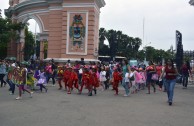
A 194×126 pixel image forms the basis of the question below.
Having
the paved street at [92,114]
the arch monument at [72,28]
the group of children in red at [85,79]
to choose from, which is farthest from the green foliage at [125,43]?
the paved street at [92,114]

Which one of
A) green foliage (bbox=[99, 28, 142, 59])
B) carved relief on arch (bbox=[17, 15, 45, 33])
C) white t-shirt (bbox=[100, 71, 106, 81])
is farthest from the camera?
green foliage (bbox=[99, 28, 142, 59])

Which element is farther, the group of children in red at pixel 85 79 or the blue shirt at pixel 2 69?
the blue shirt at pixel 2 69

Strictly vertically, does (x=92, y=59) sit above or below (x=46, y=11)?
below

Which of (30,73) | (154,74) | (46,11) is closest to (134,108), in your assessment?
(154,74)

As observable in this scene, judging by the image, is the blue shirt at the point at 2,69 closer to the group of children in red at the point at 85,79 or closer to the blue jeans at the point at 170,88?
the group of children in red at the point at 85,79

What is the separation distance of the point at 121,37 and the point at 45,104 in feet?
258

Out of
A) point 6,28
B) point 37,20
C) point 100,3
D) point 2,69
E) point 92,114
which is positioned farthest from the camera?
point 37,20

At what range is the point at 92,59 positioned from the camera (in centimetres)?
2642

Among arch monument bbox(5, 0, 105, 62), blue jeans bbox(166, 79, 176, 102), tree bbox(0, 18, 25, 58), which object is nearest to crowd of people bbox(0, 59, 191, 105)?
blue jeans bbox(166, 79, 176, 102)

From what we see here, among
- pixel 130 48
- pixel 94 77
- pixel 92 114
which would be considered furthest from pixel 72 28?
pixel 130 48

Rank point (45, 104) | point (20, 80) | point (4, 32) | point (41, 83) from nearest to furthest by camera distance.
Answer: point (45, 104) < point (20, 80) < point (41, 83) < point (4, 32)

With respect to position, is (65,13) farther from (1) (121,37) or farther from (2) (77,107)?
(1) (121,37)

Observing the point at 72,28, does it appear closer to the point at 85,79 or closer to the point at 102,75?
the point at 102,75

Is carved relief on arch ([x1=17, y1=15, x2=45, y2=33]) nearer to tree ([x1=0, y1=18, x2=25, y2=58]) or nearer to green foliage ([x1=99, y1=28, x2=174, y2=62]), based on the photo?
tree ([x1=0, y1=18, x2=25, y2=58])
